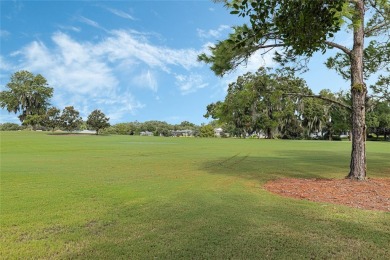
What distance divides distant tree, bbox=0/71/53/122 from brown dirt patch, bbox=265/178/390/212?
216 ft

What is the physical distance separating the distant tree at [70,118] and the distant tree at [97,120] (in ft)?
6.70

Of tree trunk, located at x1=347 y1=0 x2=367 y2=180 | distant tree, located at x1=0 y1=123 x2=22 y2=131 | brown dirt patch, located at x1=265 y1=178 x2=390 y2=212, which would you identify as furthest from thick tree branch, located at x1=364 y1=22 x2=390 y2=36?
distant tree, located at x1=0 y1=123 x2=22 y2=131

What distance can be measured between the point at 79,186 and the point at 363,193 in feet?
23.7

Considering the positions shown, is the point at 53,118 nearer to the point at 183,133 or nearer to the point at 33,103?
the point at 33,103

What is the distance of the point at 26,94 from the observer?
64.0 meters

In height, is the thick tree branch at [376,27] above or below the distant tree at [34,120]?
above

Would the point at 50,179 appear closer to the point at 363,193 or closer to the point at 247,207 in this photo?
the point at 247,207

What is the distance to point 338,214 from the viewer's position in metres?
5.70

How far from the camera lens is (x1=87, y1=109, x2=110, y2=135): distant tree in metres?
58.0

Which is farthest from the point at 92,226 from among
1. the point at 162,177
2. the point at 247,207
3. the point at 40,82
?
the point at 40,82

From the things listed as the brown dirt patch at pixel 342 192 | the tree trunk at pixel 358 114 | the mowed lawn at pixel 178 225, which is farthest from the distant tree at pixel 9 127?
the tree trunk at pixel 358 114

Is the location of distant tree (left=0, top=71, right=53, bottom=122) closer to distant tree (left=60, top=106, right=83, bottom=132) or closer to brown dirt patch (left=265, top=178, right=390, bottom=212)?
distant tree (left=60, top=106, right=83, bottom=132)

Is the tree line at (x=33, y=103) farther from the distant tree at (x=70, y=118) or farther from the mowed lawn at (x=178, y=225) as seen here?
the mowed lawn at (x=178, y=225)

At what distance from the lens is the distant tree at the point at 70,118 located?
5548 cm
